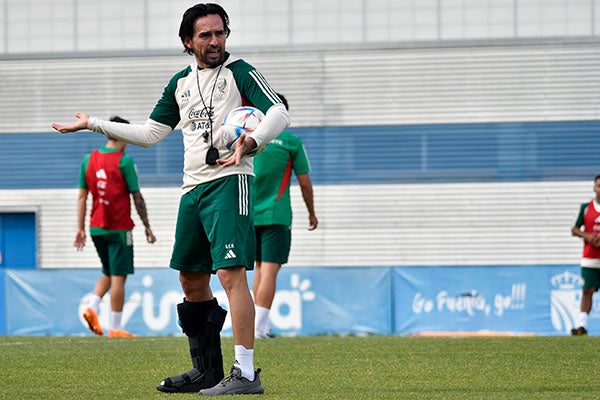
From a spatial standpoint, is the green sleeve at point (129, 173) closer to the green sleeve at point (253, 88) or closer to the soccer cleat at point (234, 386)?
the green sleeve at point (253, 88)

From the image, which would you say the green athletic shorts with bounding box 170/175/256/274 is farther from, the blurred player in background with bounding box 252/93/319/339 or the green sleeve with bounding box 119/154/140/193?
the green sleeve with bounding box 119/154/140/193

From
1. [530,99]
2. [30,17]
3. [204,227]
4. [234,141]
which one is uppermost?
[30,17]

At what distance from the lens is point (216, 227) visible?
653 cm

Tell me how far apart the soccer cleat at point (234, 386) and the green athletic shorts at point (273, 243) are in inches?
201

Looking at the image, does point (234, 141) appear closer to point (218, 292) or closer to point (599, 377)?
point (599, 377)

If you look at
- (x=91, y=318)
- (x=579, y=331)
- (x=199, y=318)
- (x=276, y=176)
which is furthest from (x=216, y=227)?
(x=579, y=331)

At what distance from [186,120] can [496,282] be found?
11.3 meters

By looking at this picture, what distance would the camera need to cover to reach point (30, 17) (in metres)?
23.9

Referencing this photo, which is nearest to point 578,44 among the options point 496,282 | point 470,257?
point 470,257

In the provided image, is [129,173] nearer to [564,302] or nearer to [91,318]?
[91,318]

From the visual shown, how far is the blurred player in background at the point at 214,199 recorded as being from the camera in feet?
21.4

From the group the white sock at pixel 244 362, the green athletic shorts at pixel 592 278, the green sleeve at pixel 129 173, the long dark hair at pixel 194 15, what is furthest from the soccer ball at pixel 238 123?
the green athletic shorts at pixel 592 278

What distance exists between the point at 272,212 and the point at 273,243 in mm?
288

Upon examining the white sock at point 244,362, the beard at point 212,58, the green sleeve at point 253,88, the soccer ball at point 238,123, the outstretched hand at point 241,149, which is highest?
the beard at point 212,58
